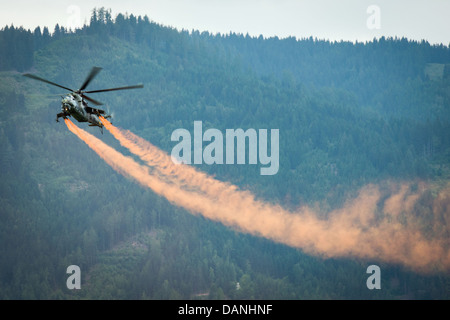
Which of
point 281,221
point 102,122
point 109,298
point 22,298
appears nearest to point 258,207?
point 281,221

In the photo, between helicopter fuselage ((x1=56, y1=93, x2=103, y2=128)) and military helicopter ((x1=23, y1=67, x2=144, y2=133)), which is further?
helicopter fuselage ((x1=56, y1=93, x2=103, y2=128))

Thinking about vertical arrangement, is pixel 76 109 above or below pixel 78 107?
below

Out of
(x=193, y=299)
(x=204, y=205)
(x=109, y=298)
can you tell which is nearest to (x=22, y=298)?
(x=109, y=298)

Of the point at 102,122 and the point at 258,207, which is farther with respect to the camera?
the point at 258,207

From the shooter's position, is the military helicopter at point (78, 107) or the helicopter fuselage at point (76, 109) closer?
the military helicopter at point (78, 107)

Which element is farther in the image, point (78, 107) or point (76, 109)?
point (78, 107)
